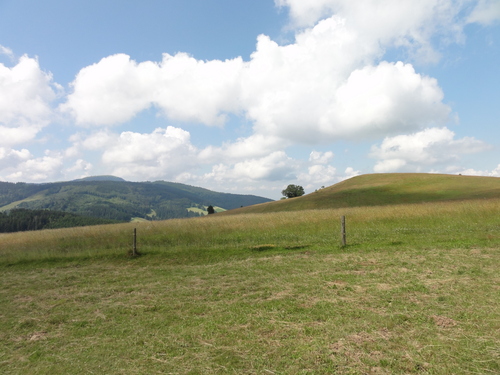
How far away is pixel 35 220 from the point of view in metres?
153

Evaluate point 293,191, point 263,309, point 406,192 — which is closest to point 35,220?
point 293,191

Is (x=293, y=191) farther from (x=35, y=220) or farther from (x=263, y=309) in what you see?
(x=35, y=220)

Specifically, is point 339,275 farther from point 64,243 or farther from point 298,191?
point 298,191

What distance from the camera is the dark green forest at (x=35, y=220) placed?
143 metres

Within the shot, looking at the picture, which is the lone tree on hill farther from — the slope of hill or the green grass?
the green grass

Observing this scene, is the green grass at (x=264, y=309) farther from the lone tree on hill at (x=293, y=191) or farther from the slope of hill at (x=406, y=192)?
the lone tree on hill at (x=293, y=191)

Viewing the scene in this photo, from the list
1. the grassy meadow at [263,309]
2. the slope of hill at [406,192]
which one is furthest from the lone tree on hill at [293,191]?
the grassy meadow at [263,309]

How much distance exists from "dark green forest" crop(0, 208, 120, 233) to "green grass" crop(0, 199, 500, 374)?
15994 centimetres

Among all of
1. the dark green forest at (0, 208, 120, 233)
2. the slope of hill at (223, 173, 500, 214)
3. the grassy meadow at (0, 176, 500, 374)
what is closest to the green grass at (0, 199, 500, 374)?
the grassy meadow at (0, 176, 500, 374)

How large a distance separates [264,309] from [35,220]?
187 meters

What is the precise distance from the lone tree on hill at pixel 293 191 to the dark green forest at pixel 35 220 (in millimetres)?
104488

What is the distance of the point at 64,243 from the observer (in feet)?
78.9

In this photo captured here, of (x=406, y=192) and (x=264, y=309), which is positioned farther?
(x=406, y=192)

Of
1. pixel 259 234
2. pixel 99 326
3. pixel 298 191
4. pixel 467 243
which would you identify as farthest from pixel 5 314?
pixel 298 191
